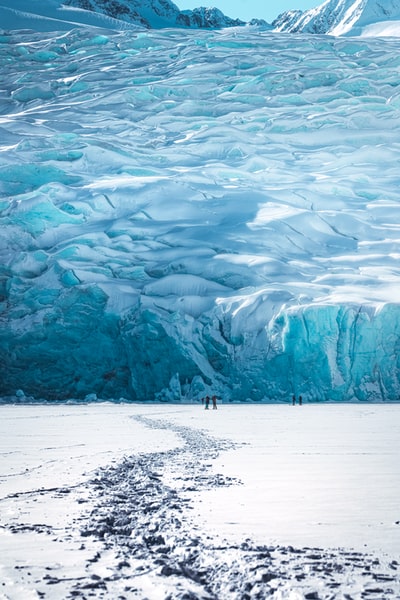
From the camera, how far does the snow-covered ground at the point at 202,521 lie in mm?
2924

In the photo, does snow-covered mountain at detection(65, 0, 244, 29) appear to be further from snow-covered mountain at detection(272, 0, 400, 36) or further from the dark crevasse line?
Answer: the dark crevasse line

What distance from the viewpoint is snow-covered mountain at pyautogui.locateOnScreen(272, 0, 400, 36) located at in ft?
229

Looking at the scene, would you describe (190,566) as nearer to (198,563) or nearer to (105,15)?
(198,563)

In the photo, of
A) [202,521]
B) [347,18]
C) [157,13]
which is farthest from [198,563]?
[157,13]

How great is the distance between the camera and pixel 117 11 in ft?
274

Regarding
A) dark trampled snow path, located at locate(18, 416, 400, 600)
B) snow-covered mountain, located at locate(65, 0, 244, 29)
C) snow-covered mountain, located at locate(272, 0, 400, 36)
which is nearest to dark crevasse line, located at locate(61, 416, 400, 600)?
dark trampled snow path, located at locate(18, 416, 400, 600)

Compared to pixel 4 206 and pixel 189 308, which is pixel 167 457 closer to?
pixel 189 308

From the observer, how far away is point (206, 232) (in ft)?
86.4

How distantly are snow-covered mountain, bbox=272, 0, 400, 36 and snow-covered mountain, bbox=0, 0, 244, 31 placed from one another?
7.68m

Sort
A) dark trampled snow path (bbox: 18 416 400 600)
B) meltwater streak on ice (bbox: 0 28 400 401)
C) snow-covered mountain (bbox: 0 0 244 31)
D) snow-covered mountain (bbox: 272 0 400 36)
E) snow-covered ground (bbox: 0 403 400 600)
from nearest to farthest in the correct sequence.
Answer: dark trampled snow path (bbox: 18 416 400 600) → snow-covered ground (bbox: 0 403 400 600) → meltwater streak on ice (bbox: 0 28 400 401) → snow-covered mountain (bbox: 0 0 244 31) → snow-covered mountain (bbox: 272 0 400 36)

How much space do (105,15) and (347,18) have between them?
2737cm

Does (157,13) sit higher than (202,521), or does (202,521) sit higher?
(157,13)

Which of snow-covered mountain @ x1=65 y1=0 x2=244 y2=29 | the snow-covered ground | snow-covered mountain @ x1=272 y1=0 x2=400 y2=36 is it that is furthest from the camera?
snow-covered mountain @ x1=65 y1=0 x2=244 y2=29

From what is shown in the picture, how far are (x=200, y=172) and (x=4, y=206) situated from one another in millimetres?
9194
